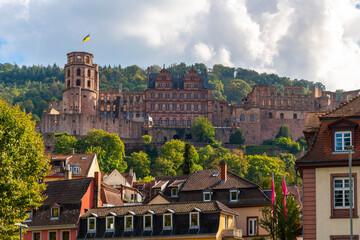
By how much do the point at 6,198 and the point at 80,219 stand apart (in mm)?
11137

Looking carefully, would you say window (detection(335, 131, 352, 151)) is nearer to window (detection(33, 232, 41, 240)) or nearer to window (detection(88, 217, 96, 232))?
window (detection(88, 217, 96, 232))

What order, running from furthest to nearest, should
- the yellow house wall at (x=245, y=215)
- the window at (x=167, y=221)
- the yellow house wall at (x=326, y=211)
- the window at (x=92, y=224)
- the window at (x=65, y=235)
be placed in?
the yellow house wall at (x=245, y=215)
the window at (x=65, y=235)
the window at (x=92, y=224)
the window at (x=167, y=221)
the yellow house wall at (x=326, y=211)

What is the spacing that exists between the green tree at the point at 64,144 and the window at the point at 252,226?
10442 cm

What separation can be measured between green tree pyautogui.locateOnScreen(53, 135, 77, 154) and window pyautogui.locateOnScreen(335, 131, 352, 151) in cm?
13506

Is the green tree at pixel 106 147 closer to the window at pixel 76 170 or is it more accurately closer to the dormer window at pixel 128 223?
the window at pixel 76 170

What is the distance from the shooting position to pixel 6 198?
65.2 metres

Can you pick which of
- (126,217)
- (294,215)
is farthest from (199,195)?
(294,215)

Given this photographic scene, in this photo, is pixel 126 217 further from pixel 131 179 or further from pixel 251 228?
pixel 131 179

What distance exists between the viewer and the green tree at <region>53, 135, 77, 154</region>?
7092 inches

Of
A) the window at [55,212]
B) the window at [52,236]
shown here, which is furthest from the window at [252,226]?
the window at [52,236]

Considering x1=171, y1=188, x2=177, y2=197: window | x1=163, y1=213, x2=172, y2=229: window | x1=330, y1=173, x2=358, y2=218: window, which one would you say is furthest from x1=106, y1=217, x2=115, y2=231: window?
x1=330, y1=173, x2=358, y2=218: window

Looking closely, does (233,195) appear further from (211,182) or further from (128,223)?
(128,223)

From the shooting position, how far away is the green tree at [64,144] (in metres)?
180

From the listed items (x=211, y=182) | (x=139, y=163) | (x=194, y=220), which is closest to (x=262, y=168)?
(x=139, y=163)
